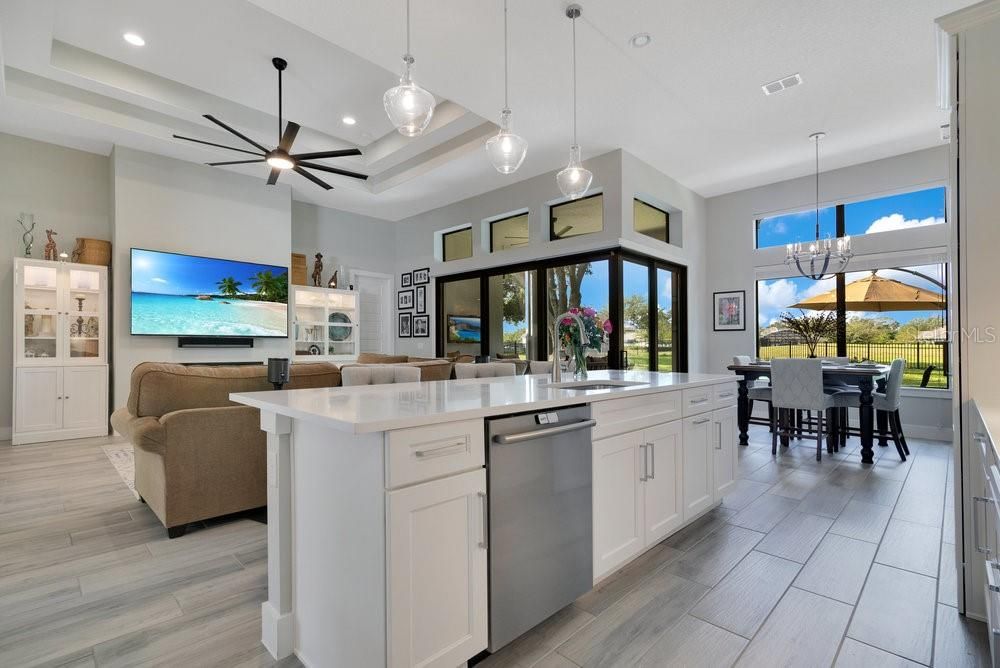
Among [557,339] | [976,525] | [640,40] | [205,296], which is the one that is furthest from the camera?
[205,296]

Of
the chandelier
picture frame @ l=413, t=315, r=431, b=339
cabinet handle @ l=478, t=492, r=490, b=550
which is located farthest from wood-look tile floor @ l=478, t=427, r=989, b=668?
picture frame @ l=413, t=315, r=431, b=339

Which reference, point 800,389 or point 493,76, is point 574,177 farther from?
point 800,389

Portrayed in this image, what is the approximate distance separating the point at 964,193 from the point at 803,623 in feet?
5.88

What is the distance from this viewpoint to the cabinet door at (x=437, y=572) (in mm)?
1260

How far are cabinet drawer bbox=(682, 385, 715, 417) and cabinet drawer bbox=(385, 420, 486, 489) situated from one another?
155cm

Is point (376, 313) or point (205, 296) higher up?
point (205, 296)

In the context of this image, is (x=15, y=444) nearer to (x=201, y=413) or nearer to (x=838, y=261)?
(x=201, y=413)

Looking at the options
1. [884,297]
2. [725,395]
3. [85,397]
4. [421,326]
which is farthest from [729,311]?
[85,397]

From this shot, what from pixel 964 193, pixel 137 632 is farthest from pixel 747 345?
pixel 137 632

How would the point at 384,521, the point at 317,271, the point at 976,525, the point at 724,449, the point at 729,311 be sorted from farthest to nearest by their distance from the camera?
the point at 317,271
the point at 729,311
the point at 724,449
the point at 976,525
the point at 384,521

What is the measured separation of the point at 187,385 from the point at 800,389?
16.3 ft

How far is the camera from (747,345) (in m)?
6.46

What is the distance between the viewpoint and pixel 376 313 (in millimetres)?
8211

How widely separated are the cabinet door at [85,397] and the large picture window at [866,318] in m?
8.28
